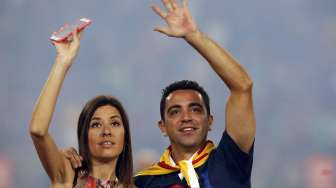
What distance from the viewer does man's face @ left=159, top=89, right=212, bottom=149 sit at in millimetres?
2787

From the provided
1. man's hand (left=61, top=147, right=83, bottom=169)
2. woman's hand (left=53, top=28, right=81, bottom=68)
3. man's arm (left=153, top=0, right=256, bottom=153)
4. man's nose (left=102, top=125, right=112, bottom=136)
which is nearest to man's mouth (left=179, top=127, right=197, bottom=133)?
man's arm (left=153, top=0, right=256, bottom=153)

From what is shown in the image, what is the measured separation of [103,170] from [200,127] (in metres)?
0.47

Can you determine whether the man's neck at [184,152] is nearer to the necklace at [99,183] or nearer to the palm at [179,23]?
the necklace at [99,183]

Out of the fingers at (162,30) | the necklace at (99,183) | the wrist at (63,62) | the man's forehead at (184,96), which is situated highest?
the fingers at (162,30)

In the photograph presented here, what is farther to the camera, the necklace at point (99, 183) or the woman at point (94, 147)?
the necklace at point (99, 183)

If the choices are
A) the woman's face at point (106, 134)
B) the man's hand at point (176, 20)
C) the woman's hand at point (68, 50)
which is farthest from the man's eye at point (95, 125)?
the man's hand at point (176, 20)

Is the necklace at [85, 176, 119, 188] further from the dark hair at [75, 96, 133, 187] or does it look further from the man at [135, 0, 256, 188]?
the man at [135, 0, 256, 188]

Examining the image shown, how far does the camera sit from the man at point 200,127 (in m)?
2.49

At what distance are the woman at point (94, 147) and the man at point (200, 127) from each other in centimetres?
20

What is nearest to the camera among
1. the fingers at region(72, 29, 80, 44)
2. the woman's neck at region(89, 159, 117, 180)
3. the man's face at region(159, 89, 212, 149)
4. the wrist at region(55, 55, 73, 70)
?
the wrist at region(55, 55, 73, 70)

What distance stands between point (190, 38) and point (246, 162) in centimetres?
61

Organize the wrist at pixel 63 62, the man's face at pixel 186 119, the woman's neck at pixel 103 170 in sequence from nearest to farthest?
the wrist at pixel 63 62 < the woman's neck at pixel 103 170 < the man's face at pixel 186 119

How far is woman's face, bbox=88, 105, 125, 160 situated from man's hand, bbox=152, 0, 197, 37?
46 centimetres

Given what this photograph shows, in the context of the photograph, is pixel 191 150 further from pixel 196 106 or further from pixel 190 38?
pixel 190 38
